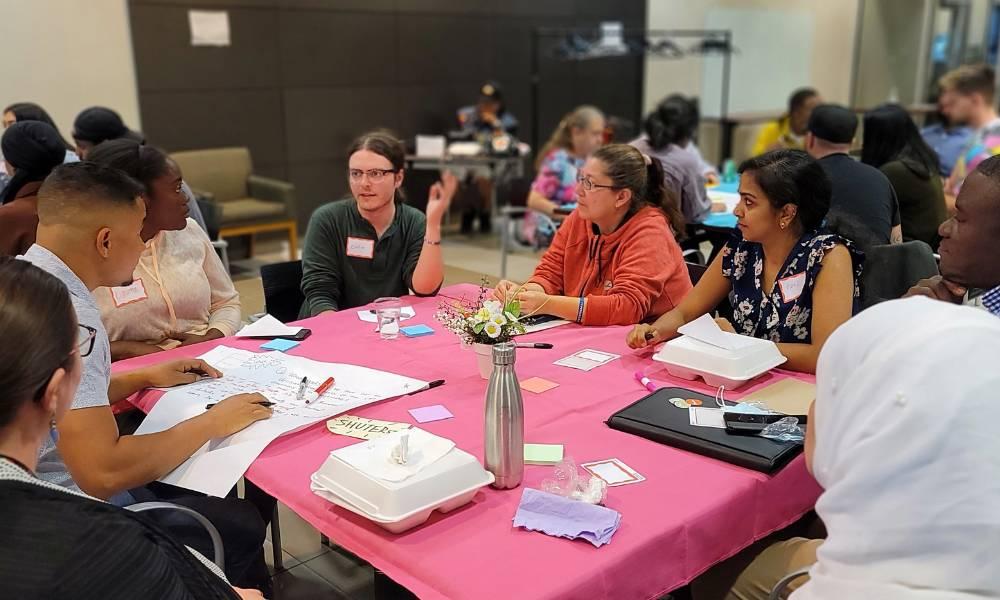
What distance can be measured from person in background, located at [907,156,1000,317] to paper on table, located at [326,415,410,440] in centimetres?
141

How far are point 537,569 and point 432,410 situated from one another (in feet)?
2.24

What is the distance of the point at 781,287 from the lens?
2.42 metres

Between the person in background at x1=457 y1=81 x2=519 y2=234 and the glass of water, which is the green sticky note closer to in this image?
the glass of water

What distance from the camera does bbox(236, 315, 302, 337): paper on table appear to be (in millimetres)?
2541

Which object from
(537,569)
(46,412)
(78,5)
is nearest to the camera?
(46,412)

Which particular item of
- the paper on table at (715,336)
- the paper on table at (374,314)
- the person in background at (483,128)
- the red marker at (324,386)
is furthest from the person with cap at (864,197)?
the person in background at (483,128)

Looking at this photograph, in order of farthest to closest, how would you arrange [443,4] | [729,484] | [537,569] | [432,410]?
[443,4], [432,410], [729,484], [537,569]

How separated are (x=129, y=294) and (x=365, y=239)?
2.93 feet

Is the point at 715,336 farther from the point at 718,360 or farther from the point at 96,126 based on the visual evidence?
the point at 96,126

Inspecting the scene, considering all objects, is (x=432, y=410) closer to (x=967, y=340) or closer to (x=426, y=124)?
(x=967, y=340)

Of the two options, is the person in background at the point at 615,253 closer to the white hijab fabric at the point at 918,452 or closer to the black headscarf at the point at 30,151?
the white hijab fabric at the point at 918,452

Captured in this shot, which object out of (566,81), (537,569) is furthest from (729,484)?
(566,81)

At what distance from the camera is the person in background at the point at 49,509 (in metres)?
1.05

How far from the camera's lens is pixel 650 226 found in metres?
2.82
